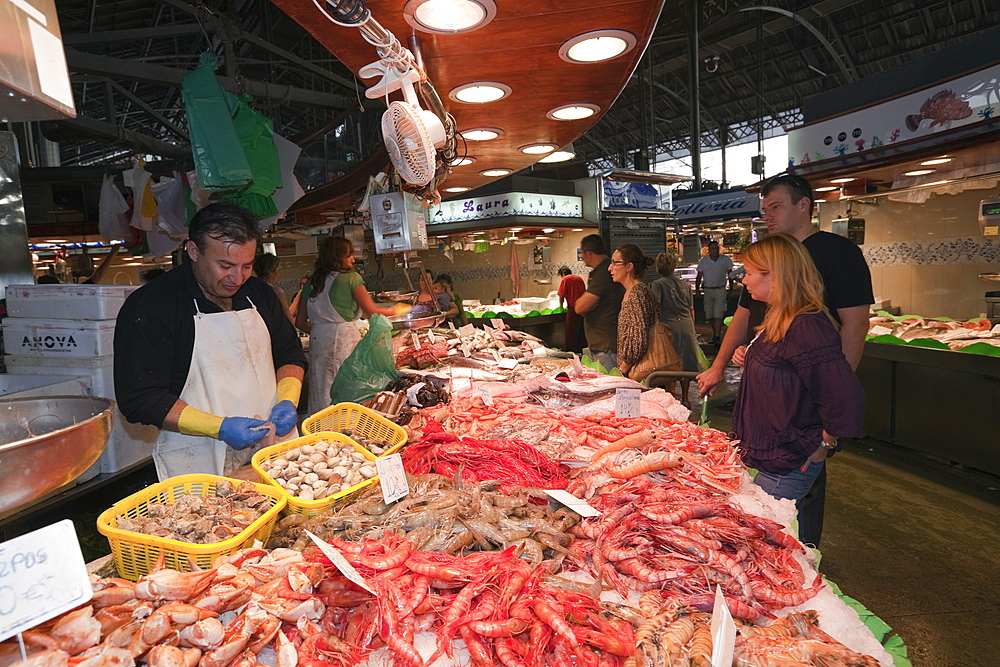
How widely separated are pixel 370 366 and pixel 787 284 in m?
2.88

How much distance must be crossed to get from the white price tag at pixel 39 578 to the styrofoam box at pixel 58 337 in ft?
10.3

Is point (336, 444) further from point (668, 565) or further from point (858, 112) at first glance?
point (858, 112)

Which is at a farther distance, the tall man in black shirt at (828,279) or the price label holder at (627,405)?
the price label holder at (627,405)

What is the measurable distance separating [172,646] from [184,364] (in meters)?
1.66

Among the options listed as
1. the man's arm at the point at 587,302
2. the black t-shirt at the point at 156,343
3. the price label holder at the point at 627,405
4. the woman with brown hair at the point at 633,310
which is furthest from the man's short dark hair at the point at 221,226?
the man's arm at the point at 587,302

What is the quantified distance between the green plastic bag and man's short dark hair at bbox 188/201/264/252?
1.80 meters

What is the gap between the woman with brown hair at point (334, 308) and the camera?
5.16 metres

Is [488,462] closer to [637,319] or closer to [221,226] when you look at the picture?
[221,226]

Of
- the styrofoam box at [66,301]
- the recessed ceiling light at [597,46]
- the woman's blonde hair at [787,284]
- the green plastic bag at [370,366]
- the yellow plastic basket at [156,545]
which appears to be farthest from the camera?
the green plastic bag at [370,366]

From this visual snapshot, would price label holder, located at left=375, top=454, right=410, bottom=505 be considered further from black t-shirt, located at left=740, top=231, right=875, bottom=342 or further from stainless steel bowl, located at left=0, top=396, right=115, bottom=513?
black t-shirt, located at left=740, top=231, right=875, bottom=342

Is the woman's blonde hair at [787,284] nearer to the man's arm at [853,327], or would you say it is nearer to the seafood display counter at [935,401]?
the man's arm at [853,327]

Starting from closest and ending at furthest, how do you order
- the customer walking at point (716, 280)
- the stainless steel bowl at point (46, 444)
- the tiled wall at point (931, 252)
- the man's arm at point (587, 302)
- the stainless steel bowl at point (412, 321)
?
the stainless steel bowl at point (46, 444)
the stainless steel bowl at point (412, 321)
the man's arm at point (587, 302)
the tiled wall at point (931, 252)
the customer walking at point (716, 280)

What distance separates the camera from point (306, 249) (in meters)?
10.4

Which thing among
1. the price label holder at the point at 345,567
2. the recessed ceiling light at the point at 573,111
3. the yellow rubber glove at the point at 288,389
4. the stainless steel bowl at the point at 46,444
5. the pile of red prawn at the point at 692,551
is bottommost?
the pile of red prawn at the point at 692,551
